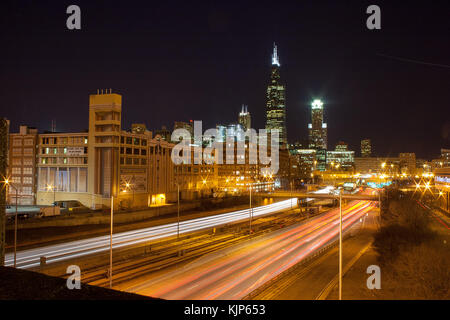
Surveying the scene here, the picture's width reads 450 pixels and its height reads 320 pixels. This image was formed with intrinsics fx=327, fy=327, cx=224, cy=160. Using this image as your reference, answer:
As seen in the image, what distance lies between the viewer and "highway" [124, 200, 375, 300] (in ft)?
49.1

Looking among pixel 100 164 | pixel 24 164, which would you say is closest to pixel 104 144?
pixel 100 164

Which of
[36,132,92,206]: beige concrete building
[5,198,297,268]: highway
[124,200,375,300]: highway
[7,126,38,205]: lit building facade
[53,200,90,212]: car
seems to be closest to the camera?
[124,200,375,300]: highway

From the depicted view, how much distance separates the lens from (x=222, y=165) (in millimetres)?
96000

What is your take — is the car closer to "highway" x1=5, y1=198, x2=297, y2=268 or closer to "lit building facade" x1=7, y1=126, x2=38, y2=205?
"lit building facade" x1=7, y1=126, x2=38, y2=205

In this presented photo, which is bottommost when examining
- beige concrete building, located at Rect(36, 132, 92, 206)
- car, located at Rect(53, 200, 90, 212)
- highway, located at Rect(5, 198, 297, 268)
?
highway, located at Rect(5, 198, 297, 268)

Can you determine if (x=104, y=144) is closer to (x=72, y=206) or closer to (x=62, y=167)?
(x=62, y=167)

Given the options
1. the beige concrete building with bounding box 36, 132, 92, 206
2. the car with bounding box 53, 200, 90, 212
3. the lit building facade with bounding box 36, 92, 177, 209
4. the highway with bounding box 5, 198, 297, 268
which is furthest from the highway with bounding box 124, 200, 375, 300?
the beige concrete building with bounding box 36, 132, 92, 206

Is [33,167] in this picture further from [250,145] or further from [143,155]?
[250,145]

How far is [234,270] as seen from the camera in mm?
18625

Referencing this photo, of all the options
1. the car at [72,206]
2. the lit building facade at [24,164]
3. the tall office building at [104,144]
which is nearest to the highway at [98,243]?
the tall office building at [104,144]

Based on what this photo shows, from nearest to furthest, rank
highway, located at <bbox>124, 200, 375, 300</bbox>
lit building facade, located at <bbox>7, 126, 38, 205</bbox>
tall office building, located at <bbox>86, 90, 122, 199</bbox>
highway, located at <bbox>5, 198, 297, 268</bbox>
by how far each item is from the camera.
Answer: highway, located at <bbox>124, 200, 375, 300</bbox>
highway, located at <bbox>5, 198, 297, 268</bbox>
tall office building, located at <bbox>86, 90, 122, 199</bbox>
lit building facade, located at <bbox>7, 126, 38, 205</bbox>

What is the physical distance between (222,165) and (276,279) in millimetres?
78965

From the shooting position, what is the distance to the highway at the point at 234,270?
14961mm

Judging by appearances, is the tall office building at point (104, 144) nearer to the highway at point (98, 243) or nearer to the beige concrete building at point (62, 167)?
the beige concrete building at point (62, 167)
